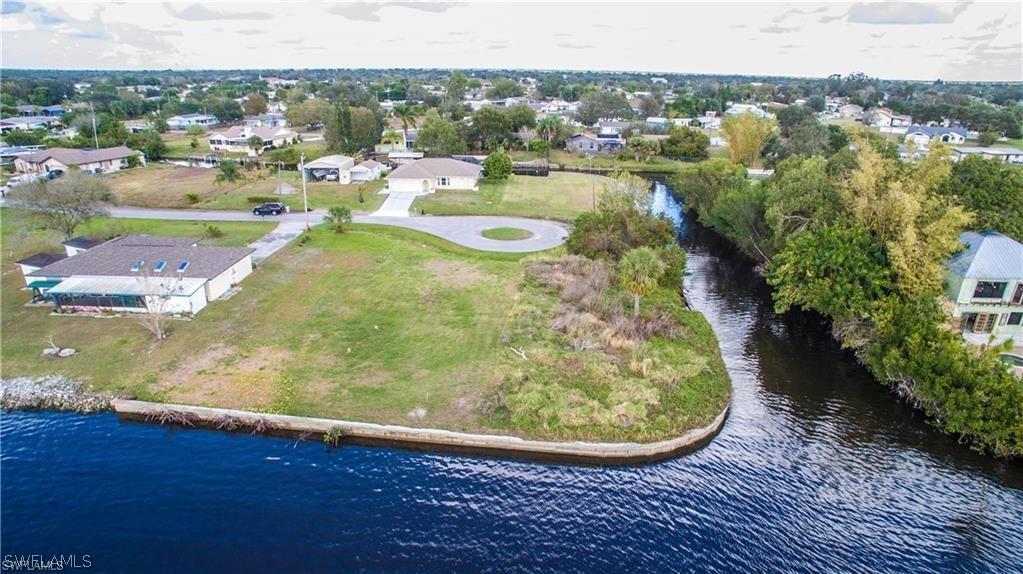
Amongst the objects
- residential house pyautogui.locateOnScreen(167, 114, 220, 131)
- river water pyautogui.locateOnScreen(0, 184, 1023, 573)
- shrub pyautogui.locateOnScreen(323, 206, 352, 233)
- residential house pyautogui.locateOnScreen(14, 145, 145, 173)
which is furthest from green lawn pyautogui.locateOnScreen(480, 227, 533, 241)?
residential house pyautogui.locateOnScreen(167, 114, 220, 131)

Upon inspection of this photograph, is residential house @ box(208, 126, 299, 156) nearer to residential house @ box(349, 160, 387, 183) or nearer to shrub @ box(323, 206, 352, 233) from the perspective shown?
residential house @ box(349, 160, 387, 183)

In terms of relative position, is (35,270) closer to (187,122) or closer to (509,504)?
(509,504)

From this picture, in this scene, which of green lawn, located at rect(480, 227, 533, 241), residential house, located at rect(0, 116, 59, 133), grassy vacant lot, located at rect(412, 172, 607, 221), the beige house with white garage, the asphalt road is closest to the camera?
the asphalt road

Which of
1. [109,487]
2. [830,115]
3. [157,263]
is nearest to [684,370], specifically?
[109,487]

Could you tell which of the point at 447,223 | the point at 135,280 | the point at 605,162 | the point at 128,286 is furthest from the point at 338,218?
the point at 605,162

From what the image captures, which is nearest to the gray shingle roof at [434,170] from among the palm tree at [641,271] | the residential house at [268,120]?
the palm tree at [641,271]
